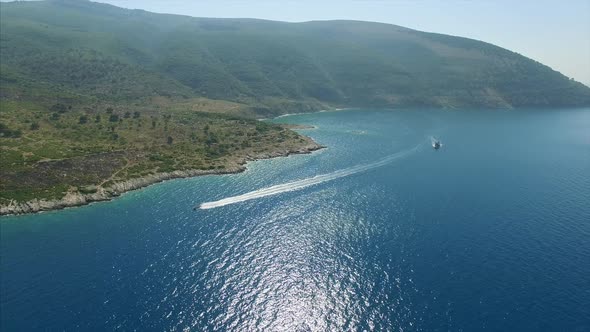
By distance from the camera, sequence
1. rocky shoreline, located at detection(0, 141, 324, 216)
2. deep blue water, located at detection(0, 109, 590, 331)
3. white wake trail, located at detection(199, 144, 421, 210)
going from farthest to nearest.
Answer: white wake trail, located at detection(199, 144, 421, 210), rocky shoreline, located at detection(0, 141, 324, 216), deep blue water, located at detection(0, 109, 590, 331)

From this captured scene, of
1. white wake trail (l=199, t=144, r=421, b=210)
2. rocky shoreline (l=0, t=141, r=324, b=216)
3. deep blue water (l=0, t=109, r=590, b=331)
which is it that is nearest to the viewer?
deep blue water (l=0, t=109, r=590, b=331)

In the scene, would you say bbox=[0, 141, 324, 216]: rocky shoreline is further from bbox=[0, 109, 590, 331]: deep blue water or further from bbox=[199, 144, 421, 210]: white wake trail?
bbox=[199, 144, 421, 210]: white wake trail

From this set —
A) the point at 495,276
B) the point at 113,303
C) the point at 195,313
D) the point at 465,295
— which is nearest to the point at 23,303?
the point at 113,303

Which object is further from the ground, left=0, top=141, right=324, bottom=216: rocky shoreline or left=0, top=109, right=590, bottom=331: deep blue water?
left=0, top=109, right=590, bottom=331: deep blue water

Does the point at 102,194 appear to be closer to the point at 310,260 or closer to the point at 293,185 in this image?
the point at 293,185

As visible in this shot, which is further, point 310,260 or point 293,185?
point 293,185

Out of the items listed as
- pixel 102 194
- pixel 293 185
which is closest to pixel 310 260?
pixel 293 185

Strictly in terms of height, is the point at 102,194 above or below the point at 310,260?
below

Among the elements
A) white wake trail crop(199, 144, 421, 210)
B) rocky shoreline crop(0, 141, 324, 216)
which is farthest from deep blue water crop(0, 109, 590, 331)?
rocky shoreline crop(0, 141, 324, 216)

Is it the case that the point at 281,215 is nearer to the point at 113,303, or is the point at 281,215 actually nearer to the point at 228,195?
the point at 228,195
